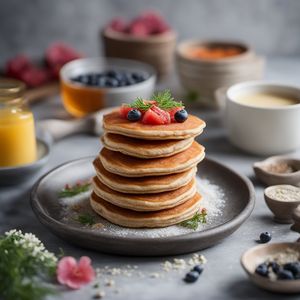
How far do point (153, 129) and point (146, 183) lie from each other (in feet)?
0.51

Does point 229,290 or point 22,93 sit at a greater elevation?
point 22,93

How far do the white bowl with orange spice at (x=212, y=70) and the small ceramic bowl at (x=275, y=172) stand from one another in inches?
27.6

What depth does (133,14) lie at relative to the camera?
4031 millimetres

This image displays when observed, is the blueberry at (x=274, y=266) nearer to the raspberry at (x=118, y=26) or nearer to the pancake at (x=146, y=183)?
the pancake at (x=146, y=183)

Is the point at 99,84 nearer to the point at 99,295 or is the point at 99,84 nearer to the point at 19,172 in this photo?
the point at 19,172

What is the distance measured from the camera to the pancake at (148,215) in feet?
6.68

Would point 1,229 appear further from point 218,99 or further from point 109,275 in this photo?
point 218,99

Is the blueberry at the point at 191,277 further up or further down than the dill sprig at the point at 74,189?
further down

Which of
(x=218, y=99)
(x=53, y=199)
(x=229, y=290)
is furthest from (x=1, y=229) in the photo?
(x=218, y=99)

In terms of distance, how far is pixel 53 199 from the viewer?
2271mm

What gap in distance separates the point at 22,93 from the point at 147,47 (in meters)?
1.09

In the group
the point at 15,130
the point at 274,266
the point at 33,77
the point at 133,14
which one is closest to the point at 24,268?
the point at 274,266

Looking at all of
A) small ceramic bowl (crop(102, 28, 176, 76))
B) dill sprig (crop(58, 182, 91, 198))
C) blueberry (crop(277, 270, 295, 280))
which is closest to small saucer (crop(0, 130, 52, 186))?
dill sprig (crop(58, 182, 91, 198))

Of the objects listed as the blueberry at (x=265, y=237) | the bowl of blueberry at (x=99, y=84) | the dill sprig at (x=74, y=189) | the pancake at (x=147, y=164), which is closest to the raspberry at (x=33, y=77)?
the bowl of blueberry at (x=99, y=84)
